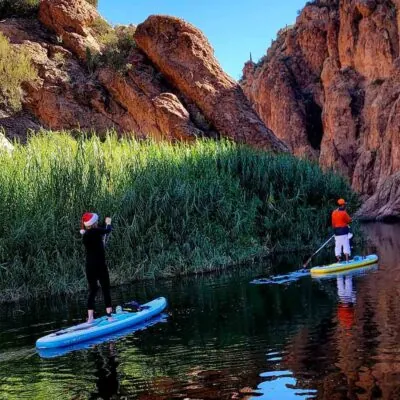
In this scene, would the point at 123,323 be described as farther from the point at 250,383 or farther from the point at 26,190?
the point at 26,190

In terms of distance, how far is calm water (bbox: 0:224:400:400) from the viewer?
5412 millimetres

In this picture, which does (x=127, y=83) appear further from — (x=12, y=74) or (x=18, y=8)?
(x=18, y=8)

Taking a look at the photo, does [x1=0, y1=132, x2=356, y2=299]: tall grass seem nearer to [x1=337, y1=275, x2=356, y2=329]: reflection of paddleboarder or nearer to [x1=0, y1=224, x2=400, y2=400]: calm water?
[x1=0, y1=224, x2=400, y2=400]: calm water

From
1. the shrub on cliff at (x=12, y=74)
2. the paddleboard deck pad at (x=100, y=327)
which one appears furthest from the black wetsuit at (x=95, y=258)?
the shrub on cliff at (x=12, y=74)

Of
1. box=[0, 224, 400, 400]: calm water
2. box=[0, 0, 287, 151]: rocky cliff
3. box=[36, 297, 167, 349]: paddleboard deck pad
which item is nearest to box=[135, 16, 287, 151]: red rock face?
box=[0, 0, 287, 151]: rocky cliff

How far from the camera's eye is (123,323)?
9.12 m

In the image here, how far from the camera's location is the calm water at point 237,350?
541 cm

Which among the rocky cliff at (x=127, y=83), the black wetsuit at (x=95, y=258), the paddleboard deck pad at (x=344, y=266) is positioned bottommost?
the paddleboard deck pad at (x=344, y=266)

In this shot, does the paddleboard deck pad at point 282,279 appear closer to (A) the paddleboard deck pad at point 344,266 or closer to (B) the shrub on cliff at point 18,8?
(A) the paddleboard deck pad at point 344,266

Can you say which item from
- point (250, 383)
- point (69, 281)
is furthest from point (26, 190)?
point (250, 383)

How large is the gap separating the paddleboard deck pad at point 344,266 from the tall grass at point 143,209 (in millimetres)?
3411

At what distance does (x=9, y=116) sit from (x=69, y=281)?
13.9m

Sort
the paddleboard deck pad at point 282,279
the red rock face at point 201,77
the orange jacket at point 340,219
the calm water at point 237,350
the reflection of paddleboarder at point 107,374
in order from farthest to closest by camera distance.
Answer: the red rock face at point 201,77 < the orange jacket at point 340,219 < the paddleboard deck pad at point 282,279 < the reflection of paddleboarder at point 107,374 < the calm water at point 237,350

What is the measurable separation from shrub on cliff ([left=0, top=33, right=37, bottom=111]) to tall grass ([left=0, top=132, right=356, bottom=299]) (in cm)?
937
